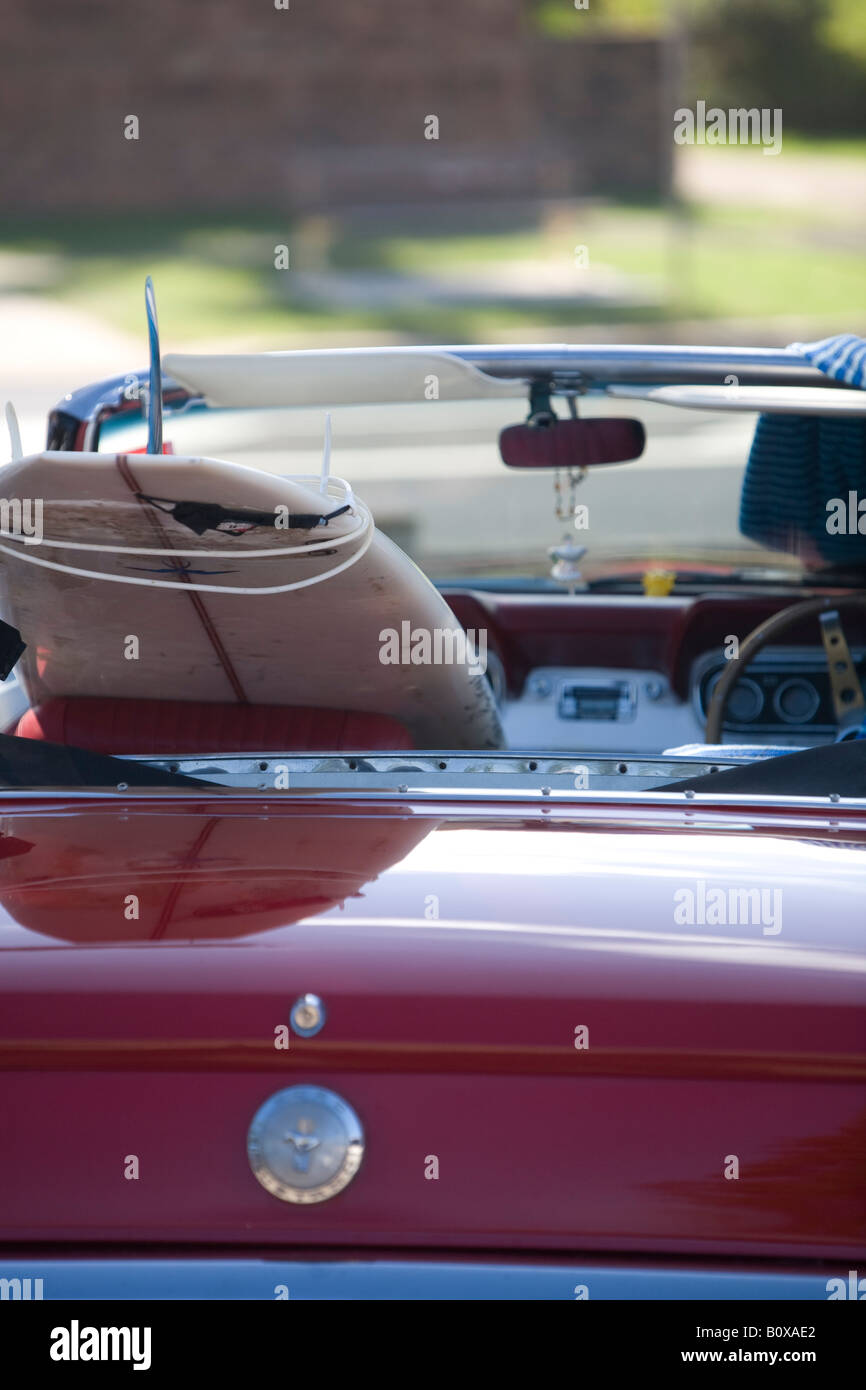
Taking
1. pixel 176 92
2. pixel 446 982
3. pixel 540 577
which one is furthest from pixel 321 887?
pixel 176 92

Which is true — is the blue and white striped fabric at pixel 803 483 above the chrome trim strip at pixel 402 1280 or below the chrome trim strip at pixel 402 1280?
above

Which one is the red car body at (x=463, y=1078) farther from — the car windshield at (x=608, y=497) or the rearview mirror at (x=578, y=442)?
the rearview mirror at (x=578, y=442)

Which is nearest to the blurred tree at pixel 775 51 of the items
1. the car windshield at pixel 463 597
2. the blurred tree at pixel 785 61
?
the blurred tree at pixel 785 61

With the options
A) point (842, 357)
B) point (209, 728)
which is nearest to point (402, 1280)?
point (209, 728)

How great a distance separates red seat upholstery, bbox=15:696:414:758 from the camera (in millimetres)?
2922

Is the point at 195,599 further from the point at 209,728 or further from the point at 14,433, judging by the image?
the point at 14,433

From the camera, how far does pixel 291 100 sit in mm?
23469

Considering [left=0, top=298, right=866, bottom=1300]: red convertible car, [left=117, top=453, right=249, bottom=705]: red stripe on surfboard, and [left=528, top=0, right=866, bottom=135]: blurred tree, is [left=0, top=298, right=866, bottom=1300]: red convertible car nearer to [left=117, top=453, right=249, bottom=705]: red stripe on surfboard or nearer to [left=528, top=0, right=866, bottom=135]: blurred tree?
[left=117, top=453, right=249, bottom=705]: red stripe on surfboard

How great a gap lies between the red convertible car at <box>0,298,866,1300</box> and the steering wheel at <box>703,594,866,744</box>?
417 mm

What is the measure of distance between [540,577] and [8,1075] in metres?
3.19

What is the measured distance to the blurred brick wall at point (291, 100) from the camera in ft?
74.1

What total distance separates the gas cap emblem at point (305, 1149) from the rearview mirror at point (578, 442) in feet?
8.23

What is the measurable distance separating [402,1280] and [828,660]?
2.59 metres

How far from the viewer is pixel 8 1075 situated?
5.89ft
